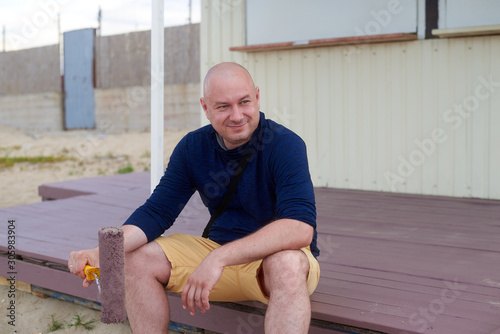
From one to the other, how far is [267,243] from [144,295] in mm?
618

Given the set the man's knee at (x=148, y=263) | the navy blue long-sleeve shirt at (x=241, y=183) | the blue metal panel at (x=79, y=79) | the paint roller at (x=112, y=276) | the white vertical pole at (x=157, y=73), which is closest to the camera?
the paint roller at (x=112, y=276)

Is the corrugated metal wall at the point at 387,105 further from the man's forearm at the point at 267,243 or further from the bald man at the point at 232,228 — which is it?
the man's forearm at the point at 267,243

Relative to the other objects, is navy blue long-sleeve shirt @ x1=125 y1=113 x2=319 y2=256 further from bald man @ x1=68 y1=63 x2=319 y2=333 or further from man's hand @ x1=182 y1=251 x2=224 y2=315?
man's hand @ x1=182 y1=251 x2=224 y2=315

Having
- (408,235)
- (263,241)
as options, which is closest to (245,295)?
(263,241)

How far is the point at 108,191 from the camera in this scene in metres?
6.38

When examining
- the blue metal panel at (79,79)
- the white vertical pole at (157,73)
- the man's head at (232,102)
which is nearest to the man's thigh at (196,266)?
the man's head at (232,102)

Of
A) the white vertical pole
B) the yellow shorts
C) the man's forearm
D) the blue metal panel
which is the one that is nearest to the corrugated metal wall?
the white vertical pole

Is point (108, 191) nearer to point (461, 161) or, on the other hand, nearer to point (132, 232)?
point (461, 161)

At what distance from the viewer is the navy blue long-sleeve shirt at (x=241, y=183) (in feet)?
7.76

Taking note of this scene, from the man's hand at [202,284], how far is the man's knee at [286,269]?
0.62ft

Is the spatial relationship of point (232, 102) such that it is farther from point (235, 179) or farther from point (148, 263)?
point (148, 263)

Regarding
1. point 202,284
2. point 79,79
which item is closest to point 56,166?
point 79,79

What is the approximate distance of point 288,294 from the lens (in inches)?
84.8

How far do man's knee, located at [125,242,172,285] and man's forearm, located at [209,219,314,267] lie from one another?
35 cm
